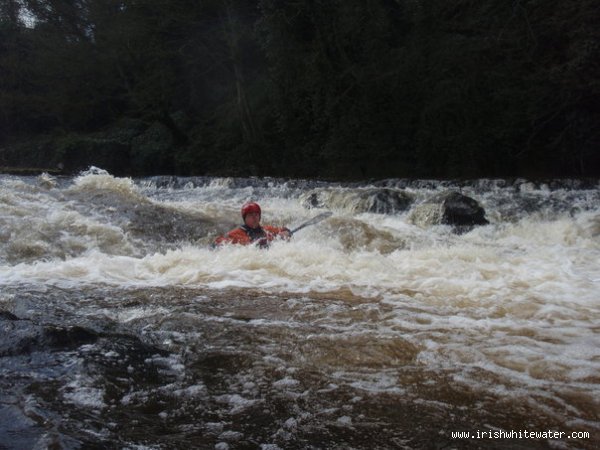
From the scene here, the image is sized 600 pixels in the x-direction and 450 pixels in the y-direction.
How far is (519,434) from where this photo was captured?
7.10 feet

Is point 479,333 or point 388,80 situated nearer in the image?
point 479,333

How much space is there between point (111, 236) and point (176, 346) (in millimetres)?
4304

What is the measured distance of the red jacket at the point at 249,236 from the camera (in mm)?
6098

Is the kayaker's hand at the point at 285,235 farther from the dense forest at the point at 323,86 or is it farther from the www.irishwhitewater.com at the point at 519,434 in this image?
the dense forest at the point at 323,86

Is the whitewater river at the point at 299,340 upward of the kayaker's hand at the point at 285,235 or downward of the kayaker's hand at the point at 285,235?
downward

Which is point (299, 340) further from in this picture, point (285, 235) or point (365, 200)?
point (365, 200)

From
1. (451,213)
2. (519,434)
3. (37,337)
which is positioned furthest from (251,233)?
(519,434)

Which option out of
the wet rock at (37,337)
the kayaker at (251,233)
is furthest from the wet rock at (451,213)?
the wet rock at (37,337)

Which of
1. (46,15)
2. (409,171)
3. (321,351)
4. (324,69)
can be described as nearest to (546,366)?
(321,351)

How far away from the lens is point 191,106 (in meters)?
21.8

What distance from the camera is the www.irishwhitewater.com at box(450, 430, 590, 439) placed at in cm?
214

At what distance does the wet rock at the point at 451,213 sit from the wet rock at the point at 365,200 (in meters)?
0.66

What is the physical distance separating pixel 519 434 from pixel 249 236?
440cm

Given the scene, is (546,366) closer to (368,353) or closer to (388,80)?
(368,353)
